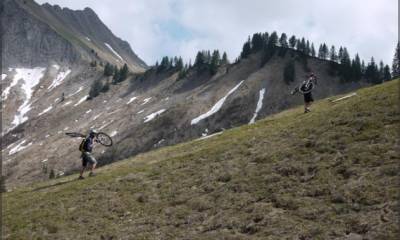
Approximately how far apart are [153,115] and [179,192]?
17235 centimetres

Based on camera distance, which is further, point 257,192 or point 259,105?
point 259,105

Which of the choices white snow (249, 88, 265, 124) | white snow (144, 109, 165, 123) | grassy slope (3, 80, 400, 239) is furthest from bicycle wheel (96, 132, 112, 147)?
white snow (144, 109, 165, 123)

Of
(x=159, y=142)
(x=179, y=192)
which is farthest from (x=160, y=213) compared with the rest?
(x=159, y=142)

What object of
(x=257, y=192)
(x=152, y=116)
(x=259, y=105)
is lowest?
(x=257, y=192)

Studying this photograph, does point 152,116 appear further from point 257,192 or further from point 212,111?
point 257,192

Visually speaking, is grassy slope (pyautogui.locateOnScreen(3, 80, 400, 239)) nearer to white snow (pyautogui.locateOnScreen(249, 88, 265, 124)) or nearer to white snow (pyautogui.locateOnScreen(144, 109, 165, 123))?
white snow (pyautogui.locateOnScreen(249, 88, 265, 124))

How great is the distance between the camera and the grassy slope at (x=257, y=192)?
17.3 meters

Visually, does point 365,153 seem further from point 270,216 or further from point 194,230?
point 194,230

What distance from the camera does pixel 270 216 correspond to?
18391 millimetres

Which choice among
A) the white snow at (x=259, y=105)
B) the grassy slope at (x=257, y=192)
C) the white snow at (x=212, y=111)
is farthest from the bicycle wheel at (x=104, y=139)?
the white snow at (x=212, y=111)

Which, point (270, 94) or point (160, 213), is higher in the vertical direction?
point (270, 94)

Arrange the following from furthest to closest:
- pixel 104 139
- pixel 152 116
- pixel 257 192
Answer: pixel 152 116 < pixel 104 139 < pixel 257 192

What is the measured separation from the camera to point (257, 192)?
21.1m

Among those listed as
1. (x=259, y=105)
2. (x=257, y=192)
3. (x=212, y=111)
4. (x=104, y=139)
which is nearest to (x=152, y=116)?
(x=212, y=111)
